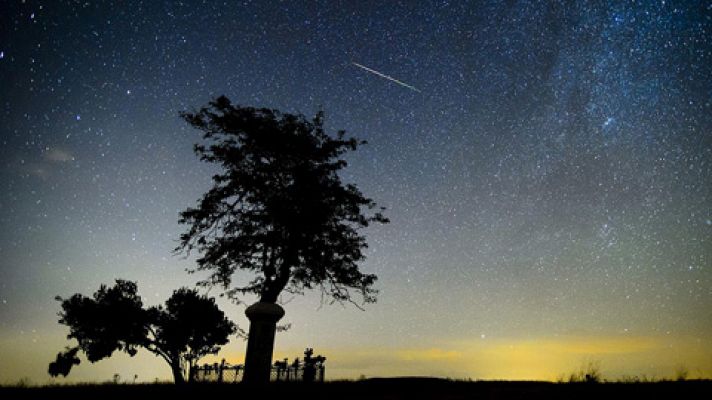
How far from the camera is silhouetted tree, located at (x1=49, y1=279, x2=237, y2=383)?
96.2 ft

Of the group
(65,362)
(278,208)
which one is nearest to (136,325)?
(65,362)

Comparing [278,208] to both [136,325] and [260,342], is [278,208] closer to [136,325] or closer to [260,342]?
[260,342]

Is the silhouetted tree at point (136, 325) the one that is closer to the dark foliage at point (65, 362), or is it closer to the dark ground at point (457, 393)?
the dark foliage at point (65, 362)

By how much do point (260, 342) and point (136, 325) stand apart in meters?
21.5

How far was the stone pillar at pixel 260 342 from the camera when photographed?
12844 mm

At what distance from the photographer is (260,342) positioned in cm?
1290

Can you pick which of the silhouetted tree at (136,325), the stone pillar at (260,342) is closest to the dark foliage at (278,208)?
the stone pillar at (260,342)

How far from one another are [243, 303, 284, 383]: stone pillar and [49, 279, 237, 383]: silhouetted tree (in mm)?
16105

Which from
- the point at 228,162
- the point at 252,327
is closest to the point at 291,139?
the point at 228,162

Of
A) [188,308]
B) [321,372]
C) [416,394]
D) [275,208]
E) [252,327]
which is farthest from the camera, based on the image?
[188,308]

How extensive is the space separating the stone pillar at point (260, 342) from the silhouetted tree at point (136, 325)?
52.8 feet

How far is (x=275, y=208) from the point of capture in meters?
15.8

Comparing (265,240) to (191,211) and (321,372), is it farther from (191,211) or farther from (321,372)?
(321,372)

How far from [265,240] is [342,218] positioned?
3.11m
